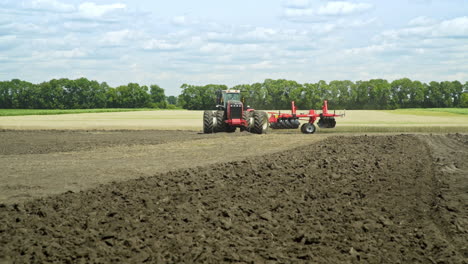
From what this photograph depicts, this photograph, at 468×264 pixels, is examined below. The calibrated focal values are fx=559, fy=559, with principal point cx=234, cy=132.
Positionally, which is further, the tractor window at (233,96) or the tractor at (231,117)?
the tractor window at (233,96)

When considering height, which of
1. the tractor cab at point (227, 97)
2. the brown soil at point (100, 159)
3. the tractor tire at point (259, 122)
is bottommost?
the brown soil at point (100, 159)

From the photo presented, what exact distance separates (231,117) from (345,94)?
60.4m

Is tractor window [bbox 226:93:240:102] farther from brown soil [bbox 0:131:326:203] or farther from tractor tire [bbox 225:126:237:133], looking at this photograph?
brown soil [bbox 0:131:326:203]

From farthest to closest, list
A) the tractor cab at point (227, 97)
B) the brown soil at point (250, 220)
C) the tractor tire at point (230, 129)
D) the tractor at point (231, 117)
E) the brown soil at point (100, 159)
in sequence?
1. the tractor tire at point (230, 129)
2. the tractor cab at point (227, 97)
3. the tractor at point (231, 117)
4. the brown soil at point (100, 159)
5. the brown soil at point (250, 220)

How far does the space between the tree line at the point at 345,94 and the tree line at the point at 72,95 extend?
1365cm

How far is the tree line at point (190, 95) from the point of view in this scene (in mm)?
87125

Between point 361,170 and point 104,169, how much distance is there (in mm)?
6737

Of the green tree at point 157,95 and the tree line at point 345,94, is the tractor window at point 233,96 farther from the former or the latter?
the green tree at point 157,95

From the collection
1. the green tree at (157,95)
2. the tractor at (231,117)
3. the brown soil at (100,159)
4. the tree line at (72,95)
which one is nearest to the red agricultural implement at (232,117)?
the tractor at (231,117)

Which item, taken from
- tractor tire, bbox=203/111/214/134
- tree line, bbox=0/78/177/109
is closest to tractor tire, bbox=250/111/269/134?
tractor tire, bbox=203/111/214/134

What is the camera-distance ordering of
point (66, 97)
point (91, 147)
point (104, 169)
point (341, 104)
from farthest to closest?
point (66, 97) < point (341, 104) < point (91, 147) < point (104, 169)

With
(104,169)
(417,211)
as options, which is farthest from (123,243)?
(104,169)

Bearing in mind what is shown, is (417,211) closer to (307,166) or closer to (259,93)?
(307,166)

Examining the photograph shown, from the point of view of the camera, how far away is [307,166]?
1456 centimetres
